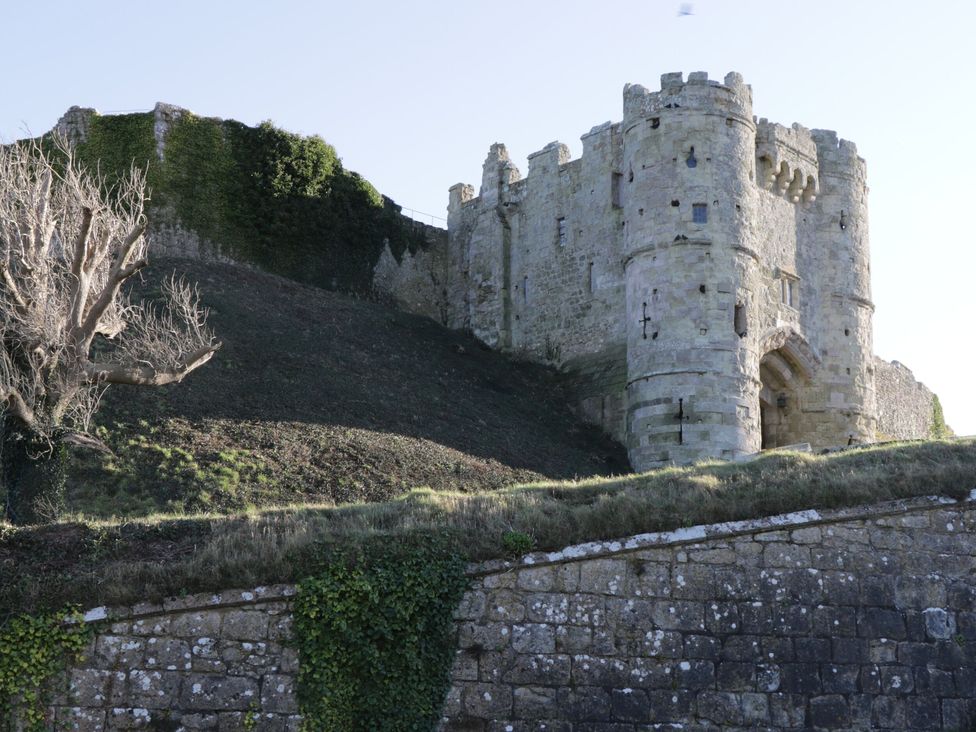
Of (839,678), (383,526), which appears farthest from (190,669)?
(839,678)

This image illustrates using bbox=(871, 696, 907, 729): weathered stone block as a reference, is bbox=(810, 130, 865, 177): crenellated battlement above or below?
above

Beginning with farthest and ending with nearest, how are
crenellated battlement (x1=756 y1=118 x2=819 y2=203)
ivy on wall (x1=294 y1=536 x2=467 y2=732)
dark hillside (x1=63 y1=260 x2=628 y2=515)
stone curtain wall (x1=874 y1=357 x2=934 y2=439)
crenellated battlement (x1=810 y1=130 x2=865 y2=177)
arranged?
stone curtain wall (x1=874 y1=357 x2=934 y2=439) < crenellated battlement (x1=810 y1=130 x2=865 y2=177) < crenellated battlement (x1=756 y1=118 x2=819 y2=203) < dark hillside (x1=63 y1=260 x2=628 y2=515) < ivy on wall (x1=294 y1=536 x2=467 y2=732)

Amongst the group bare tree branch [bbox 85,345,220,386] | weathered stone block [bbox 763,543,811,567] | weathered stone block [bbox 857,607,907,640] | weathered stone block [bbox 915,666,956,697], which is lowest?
weathered stone block [bbox 915,666,956,697]

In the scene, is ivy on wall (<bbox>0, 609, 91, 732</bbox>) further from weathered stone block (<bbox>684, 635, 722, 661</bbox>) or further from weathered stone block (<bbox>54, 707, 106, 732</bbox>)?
weathered stone block (<bbox>684, 635, 722, 661</bbox>)

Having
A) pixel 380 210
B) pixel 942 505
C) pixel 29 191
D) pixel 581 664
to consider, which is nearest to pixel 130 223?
pixel 29 191

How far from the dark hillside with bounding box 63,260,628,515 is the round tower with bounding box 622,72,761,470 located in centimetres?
177

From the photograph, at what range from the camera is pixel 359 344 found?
97.8 feet

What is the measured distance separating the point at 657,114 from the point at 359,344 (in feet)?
27.1

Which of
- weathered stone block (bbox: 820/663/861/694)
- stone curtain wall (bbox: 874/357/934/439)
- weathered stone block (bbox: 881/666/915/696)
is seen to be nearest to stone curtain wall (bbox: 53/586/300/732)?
weathered stone block (bbox: 820/663/861/694)

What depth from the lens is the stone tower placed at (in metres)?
28.4

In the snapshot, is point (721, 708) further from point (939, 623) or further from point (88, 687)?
point (88, 687)

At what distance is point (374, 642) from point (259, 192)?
23.4m

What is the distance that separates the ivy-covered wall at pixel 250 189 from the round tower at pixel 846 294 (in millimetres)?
11696

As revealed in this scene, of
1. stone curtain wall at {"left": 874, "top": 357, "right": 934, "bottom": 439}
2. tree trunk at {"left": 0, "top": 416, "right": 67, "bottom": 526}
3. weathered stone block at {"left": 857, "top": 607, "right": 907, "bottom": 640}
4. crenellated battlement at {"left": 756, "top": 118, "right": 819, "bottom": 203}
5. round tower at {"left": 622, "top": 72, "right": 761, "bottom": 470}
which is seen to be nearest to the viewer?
weathered stone block at {"left": 857, "top": 607, "right": 907, "bottom": 640}
